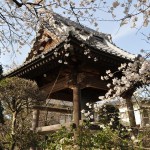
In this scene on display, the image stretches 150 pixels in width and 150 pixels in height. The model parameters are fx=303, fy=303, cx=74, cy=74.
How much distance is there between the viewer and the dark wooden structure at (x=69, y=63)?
815cm

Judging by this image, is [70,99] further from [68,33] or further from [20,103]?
[68,33]

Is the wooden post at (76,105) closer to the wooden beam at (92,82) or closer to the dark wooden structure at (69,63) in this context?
the dark wooden structure at (69,63)

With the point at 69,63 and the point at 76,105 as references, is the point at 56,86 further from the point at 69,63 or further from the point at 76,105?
the point at 76,105

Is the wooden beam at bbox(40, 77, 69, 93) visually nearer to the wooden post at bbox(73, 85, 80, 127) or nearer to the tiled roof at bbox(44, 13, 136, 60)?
the wooden post at bbox(73, 85, 80, 127)

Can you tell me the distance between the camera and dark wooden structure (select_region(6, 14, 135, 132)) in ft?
26.7

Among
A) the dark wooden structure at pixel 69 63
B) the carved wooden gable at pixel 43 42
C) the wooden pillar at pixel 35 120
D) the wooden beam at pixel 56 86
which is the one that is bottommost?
the wooden pillar at pixel 35 120

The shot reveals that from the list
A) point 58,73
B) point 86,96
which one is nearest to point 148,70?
point 58,73

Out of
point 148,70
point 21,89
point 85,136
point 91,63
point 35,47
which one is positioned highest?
point 35,47

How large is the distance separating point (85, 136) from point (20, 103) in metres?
5.13

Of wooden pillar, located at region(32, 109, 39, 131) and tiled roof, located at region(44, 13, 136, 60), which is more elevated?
tiled roof, located at region(44, 13, 136, 60)

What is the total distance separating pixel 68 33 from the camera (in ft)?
25.1

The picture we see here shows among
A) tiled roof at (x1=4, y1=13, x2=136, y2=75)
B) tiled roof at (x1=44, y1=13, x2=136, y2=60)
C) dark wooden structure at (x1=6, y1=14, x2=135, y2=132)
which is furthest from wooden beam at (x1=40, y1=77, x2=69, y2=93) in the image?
tiled roof at (x1=44, y1=13, x2=136, y2=60)

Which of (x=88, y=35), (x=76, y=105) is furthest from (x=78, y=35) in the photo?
(x=76, y=105)

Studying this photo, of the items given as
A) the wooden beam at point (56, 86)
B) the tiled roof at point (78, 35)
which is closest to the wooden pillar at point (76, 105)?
the wooden beam at point (56, 86)
